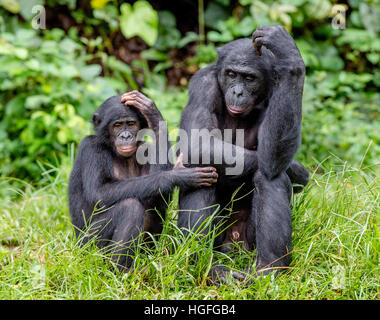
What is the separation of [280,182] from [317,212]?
0.72 metres

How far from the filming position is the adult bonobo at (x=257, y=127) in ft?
12.9

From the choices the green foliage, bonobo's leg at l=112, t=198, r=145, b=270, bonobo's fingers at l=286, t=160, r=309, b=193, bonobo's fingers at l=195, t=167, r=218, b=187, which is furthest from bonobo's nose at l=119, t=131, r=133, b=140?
the green foliage

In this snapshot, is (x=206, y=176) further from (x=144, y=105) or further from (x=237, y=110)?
(x=144, y=105)

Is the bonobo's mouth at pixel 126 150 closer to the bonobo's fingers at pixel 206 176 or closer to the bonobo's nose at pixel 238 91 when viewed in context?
the bonobo's fingers at pixel 206 176

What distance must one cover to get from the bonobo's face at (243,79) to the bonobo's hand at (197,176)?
20.7 inches

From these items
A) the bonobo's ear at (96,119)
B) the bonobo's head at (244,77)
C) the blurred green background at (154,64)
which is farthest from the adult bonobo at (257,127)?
the blurred green background at (154,64)

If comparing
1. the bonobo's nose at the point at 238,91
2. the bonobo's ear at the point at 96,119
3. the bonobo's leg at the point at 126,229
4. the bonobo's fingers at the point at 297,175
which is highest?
the bonobo's nose at the point at 238,91

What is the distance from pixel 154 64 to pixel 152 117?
5.93 metres

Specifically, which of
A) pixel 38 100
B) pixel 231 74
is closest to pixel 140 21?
pixel 38 100

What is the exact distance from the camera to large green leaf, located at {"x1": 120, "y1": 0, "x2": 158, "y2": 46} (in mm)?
8648

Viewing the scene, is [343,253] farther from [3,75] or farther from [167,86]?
[167,86]

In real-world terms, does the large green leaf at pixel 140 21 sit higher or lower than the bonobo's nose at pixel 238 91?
higher

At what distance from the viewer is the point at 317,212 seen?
4.62 metres

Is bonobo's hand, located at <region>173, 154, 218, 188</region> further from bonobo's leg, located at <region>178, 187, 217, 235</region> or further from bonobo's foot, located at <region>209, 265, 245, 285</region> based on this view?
bonobo's foot, located at <region>209, 265, 245, 285</region>
